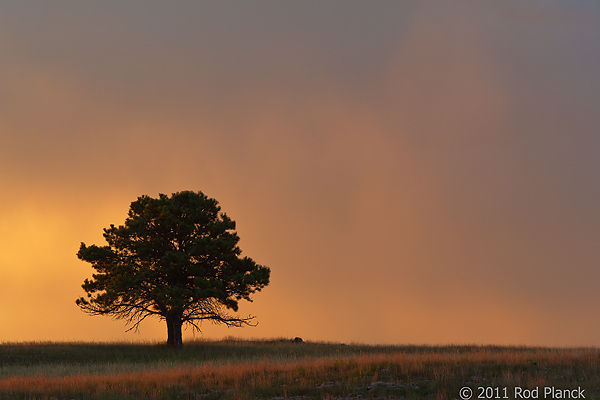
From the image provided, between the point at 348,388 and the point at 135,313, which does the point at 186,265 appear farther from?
the point at 348,388

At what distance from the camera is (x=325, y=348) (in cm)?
3991

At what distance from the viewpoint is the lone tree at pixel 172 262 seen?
3981cm

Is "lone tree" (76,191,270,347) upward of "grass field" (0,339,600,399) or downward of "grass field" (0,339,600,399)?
upward

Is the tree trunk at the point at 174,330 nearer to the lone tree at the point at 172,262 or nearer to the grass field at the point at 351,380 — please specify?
the lone tree at the point at 172,262

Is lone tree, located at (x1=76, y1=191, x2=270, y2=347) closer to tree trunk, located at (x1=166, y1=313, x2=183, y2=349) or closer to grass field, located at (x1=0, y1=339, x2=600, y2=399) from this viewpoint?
tree trunk, located at (x1=166, y1=313, x2=183, y2=349)

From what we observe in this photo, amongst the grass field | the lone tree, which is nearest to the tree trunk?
the lone tree

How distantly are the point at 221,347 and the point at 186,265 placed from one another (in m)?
5.90

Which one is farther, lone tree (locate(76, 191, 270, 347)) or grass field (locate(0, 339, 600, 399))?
lone tree (locate(76, 191, 270, 347))

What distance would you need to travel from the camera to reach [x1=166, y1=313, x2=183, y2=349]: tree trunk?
4103 cm

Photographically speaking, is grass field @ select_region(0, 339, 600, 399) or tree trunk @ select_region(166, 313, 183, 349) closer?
grass field @ select_region(0, 339, 600, 399)

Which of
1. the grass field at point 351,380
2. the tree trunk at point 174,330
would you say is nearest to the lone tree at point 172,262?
the tree trunk at point 174,330

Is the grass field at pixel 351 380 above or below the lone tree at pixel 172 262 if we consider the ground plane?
below

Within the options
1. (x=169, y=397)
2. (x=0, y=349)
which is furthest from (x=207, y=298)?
→ (x=169, y=397)

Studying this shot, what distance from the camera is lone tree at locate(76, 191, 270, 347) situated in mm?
39812
